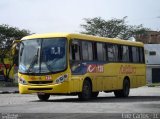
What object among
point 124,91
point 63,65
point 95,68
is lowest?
point 124,91

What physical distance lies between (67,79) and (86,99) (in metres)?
2.06

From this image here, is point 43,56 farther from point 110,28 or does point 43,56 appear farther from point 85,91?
point 110,28

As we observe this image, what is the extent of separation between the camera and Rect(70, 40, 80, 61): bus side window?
80.7ft

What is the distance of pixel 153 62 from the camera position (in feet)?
265

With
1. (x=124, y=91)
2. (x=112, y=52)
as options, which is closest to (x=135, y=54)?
(x=124, y=91)

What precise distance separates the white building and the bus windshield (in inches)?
2140

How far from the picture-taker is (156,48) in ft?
267

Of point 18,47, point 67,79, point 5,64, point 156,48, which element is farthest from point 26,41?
point 156,48

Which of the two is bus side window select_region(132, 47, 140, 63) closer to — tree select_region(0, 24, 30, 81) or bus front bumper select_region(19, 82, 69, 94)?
bus front bumper select_region(19, 82, 69, 94)

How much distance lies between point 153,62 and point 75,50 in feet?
187

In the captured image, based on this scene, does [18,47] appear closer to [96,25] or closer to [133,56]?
[133,56]

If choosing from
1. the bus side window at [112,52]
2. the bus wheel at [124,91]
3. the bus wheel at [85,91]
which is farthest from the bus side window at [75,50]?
the bus wheel at [124,91]

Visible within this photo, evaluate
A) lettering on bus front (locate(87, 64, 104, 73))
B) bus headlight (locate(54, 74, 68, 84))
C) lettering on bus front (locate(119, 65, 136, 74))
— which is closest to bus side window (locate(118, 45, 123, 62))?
lettering on bus front (locate(119, 65, 136, 74))

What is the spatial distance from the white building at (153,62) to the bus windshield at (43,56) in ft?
178
